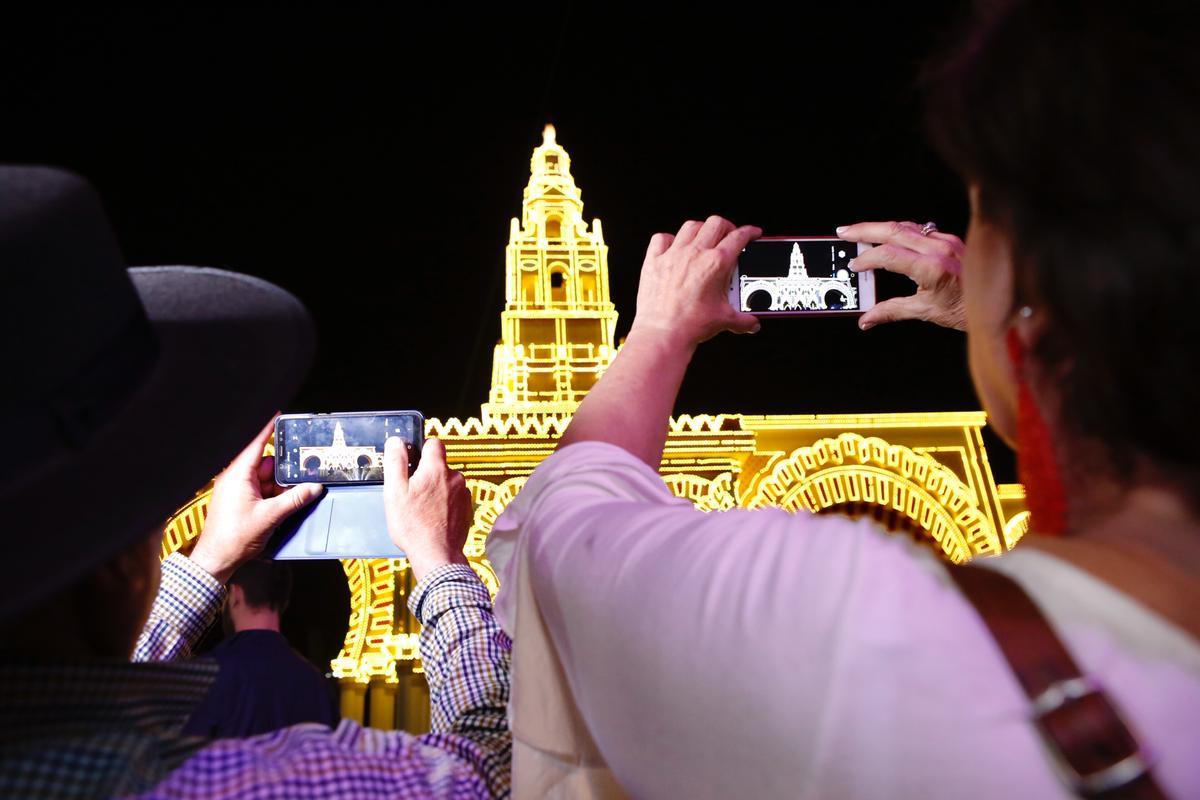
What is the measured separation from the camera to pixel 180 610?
7.27 feet

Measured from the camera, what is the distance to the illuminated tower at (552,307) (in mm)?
15219

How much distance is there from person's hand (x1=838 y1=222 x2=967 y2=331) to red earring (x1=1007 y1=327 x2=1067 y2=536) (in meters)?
0.94

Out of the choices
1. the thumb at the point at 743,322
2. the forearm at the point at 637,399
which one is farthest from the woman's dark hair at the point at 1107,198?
the thumb at the point at 743,322

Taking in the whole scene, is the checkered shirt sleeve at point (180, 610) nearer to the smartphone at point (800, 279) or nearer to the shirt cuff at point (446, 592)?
the shirt cuff at point (446, 592)

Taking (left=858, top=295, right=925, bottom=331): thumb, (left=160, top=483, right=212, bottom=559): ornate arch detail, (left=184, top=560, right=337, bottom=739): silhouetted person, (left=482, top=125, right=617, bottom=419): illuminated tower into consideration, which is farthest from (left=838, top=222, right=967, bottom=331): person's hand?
(left=482, top=125, right=617, bottom=419): illuminated tower

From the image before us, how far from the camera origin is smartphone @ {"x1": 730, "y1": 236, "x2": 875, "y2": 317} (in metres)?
2.33

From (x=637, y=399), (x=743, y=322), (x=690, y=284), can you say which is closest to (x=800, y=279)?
(x=743, y=322)

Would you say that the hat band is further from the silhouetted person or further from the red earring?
the silhouetted person

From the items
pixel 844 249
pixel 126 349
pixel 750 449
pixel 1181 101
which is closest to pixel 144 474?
pixel 126 349

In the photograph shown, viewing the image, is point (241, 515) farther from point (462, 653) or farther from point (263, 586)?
point (263, 586)

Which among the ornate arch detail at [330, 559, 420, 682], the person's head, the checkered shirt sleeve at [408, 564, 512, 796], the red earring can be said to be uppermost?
the red earring

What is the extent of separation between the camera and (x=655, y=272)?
1.82 meters

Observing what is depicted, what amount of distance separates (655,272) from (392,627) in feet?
31.2

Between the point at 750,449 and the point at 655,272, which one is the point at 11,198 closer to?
the point at 655,272
